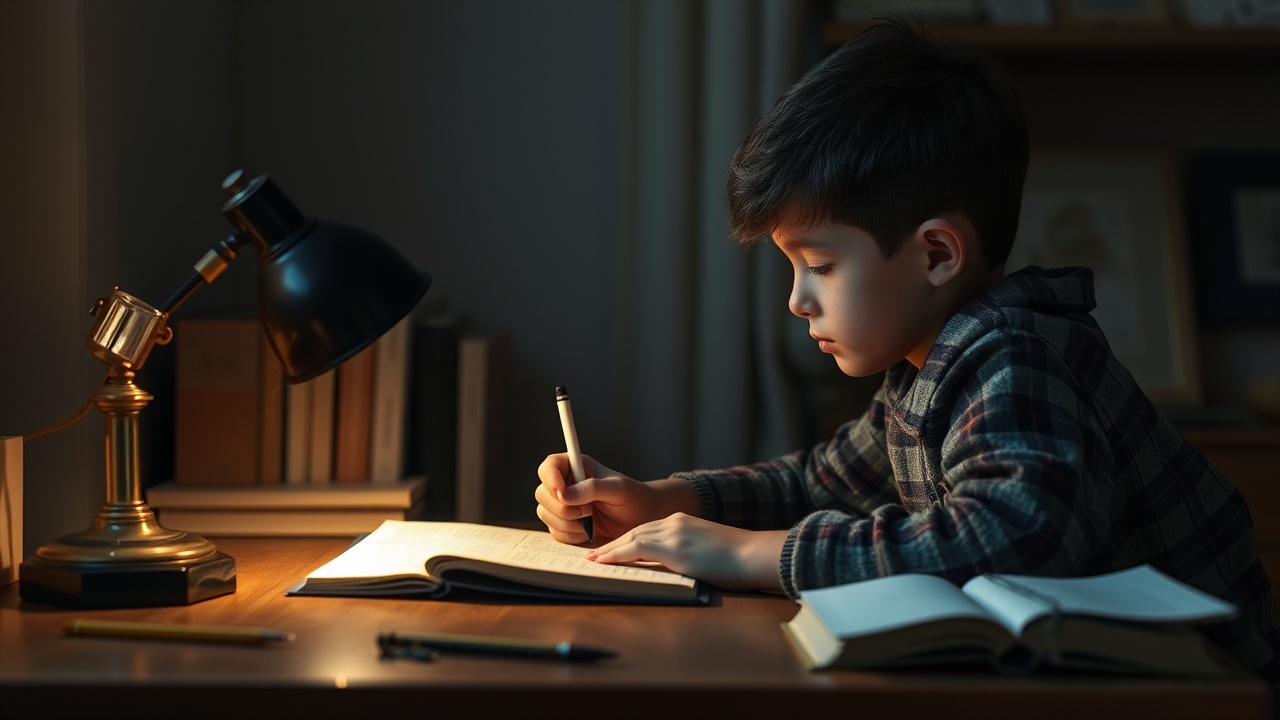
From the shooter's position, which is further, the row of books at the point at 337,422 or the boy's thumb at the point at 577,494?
the row of books at the point at 337,422

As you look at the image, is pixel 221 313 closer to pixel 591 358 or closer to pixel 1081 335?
pixel 591 358

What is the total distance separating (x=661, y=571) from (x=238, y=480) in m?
0.75

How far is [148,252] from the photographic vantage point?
1.44 meters

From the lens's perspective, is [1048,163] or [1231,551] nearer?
[1231,551]

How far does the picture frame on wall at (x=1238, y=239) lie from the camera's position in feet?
6.56

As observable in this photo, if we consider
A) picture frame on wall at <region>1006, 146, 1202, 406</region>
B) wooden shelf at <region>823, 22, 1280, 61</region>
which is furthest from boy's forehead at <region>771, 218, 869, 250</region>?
picture frame on wall at <region>1006, 146, 1202, 406</region>

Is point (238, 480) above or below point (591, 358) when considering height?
below

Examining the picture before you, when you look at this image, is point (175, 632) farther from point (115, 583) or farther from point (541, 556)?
point (541, 556)

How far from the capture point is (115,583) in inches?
32.9

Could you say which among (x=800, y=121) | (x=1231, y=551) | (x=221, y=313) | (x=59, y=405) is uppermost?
(x=800, y=121)

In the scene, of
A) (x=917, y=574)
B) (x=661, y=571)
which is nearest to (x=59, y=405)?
(x=661, y=571)

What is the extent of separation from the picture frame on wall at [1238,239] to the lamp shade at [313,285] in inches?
64.5

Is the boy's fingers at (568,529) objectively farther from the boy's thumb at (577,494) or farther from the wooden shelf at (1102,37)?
the wooden shelf at (1102,37)

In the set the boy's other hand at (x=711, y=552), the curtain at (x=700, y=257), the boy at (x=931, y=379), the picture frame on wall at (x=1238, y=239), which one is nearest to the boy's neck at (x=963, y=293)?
the boy at (x=931, y=379)
